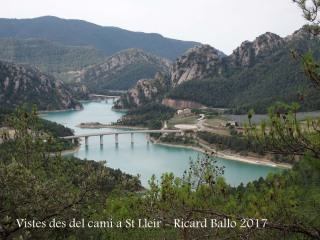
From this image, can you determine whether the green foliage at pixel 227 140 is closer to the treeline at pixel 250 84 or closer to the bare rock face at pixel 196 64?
the treeline at pixel 250 84

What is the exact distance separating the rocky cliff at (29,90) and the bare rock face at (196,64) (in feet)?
72.4

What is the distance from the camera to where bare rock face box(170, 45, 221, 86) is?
87.1 meters

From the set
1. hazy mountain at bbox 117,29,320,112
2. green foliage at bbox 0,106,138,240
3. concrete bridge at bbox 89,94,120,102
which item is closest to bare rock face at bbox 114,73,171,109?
hazy mountain at bbox 117,29,320,112

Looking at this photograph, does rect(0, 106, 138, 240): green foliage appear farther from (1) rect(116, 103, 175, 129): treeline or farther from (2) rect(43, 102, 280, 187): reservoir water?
(1) rect(116, 103, 175, 129): treeline

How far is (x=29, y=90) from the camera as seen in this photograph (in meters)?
82.4

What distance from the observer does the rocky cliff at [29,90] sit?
7650cm

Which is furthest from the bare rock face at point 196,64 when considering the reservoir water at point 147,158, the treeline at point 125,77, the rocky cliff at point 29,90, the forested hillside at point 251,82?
the treeline at point 125,77

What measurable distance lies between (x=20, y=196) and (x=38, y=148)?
2.61 metres

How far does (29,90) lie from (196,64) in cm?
3364

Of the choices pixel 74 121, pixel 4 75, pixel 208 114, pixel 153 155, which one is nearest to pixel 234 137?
pixel 153 155

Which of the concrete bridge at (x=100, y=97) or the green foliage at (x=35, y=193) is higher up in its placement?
the green foliage at (x=35, y=193)

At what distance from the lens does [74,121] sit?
66.9 m

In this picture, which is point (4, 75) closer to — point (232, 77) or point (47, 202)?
point (232, 77)

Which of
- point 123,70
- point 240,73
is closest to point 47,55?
point 123,70
